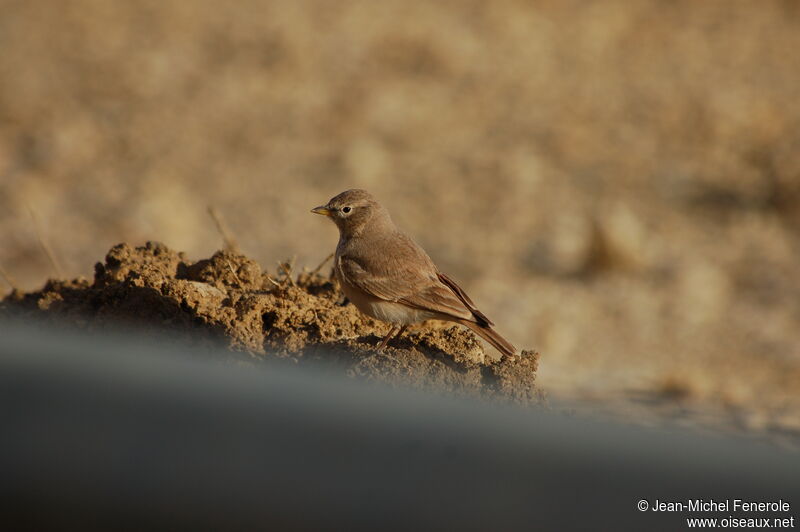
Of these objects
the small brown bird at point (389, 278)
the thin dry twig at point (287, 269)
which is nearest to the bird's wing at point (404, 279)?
the small brown bird at point (389, 278)

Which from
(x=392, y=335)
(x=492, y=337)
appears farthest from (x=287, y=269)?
(x=492, y=337)

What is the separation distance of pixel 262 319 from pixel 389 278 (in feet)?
2.54

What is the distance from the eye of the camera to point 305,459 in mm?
1525

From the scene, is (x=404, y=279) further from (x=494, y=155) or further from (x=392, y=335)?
(x=494, y=155)

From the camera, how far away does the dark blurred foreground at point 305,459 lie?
4.81 ft

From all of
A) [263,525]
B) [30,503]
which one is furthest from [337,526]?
[30,503]

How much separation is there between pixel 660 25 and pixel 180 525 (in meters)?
16.7

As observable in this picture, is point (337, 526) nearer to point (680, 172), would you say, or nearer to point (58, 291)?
point (58, 291)

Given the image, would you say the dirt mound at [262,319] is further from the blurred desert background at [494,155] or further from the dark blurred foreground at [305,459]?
the blurred desert background at [494,155]

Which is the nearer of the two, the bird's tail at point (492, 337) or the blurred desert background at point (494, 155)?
the bird's tail at point (492, 337)

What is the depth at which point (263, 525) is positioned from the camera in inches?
57.3

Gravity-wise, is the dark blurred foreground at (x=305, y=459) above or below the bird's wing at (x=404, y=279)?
below

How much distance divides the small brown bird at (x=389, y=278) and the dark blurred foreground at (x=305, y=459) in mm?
2421

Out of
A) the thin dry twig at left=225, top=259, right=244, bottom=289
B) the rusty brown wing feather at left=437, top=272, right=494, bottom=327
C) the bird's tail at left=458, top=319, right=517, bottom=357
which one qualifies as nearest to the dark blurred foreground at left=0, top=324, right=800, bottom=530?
the bird's tail at left=458, top=319, right=517, bottom=357
